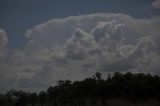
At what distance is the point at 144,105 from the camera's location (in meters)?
152

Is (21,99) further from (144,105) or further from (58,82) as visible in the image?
(144,105)

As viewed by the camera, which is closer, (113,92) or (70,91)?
(113,92)

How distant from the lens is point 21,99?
195750 mm

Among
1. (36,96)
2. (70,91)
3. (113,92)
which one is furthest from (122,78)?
(36,96)

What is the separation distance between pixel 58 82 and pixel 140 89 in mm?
51414

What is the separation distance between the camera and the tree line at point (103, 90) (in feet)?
514

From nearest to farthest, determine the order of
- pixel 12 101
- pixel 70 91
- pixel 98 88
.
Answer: pixel 98 88, pixel 70 91, pixel 12 101

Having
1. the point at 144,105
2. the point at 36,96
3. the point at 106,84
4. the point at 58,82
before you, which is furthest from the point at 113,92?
the point at 36,96

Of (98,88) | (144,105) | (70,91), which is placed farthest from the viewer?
(70,91)

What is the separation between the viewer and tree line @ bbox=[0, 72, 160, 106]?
15675 centimetres

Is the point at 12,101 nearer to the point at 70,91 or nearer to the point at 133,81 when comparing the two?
the point at 70,91

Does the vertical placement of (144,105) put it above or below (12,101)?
below

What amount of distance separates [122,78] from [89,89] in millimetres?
19355

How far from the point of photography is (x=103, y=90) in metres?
161
